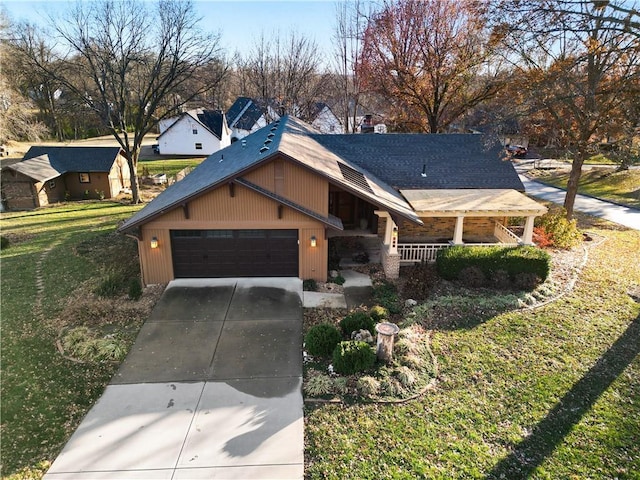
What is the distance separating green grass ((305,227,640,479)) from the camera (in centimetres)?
743

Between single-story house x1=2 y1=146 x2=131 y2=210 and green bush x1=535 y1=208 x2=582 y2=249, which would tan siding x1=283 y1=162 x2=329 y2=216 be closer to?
green bush x1=535 y1=208 x2=582 y2=249

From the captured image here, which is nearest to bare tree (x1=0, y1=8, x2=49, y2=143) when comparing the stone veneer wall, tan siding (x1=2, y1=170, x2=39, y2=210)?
tan siding (x1=2, y1=170, x2=39, y2=210)

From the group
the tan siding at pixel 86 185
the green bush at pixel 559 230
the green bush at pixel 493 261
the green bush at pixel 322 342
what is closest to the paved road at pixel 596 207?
the green bush at pixel 559 230

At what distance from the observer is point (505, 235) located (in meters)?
17.7

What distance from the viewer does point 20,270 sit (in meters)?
16.7

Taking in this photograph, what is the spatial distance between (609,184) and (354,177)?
28264 mm

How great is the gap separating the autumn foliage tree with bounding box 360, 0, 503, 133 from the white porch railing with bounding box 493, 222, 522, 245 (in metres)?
14.1

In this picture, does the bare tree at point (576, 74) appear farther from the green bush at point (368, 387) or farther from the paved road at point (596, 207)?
the green bush at point (368, 387)

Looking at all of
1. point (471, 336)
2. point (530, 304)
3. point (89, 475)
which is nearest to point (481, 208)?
point (530, 304)

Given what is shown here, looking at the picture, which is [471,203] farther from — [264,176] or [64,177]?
[64,177]

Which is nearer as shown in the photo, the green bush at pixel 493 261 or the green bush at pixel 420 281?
the green bush at pixel 420 281

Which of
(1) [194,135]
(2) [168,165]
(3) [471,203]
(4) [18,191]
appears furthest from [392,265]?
(1) [194,135]

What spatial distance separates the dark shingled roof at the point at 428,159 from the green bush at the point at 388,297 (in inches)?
231

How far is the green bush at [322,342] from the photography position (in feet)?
34.2
